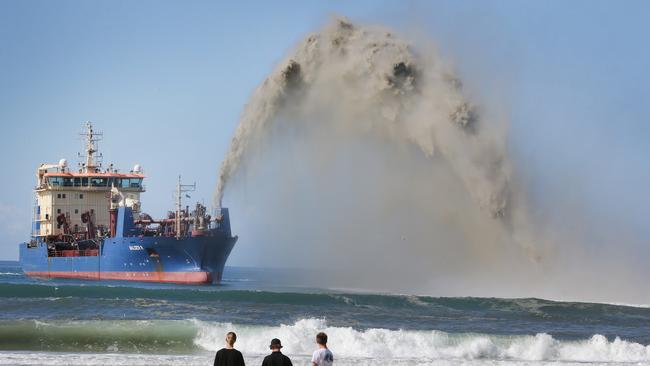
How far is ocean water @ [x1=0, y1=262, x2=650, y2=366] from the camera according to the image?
78.2 ft

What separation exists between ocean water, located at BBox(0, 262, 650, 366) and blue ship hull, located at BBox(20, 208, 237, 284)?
50.7 ft

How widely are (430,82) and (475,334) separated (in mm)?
11982

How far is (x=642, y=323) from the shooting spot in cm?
3284

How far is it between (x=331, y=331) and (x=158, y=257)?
1104 inches

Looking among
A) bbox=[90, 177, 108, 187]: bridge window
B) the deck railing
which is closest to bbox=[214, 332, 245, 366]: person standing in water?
the deck railing

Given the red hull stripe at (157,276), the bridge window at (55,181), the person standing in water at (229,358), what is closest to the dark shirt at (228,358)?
the person standing in water at (229,358)

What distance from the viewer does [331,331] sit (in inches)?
1017

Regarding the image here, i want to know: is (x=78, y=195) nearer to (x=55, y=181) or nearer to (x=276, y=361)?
(x=55, y=181)

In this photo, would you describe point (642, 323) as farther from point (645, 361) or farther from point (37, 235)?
point (37, 235)

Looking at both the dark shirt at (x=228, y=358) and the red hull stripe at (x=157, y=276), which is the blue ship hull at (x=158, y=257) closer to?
the red hull stripe at (x=157, y=276)

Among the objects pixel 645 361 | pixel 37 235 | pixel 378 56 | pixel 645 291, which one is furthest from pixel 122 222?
pixel 645 361

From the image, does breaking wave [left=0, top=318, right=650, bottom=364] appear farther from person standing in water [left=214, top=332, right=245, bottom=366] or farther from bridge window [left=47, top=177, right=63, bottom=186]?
bridge window [left=47, top=177, right=63, bottom=186]

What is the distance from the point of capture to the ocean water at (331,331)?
78.2ft

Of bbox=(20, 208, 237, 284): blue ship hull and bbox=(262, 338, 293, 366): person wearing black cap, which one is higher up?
bbox=(20, 208, 237, 284): blue ship hull
